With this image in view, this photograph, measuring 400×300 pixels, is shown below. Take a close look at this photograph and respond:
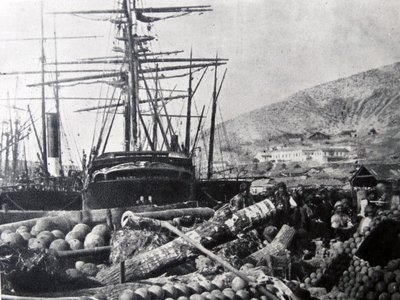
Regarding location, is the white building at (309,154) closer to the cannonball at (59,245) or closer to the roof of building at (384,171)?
the roof of building at (384,171)

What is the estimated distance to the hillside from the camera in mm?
5977

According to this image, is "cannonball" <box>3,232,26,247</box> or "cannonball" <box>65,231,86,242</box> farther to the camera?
"cannonball" <box>65,231,86,242</box>

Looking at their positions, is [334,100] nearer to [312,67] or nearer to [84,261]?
[312,67]

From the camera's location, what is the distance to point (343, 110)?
23.1 feet

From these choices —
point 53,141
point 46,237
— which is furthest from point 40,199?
point 46,237

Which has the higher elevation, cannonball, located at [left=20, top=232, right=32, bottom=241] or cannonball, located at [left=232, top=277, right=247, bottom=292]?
cannonball, located at [left=20, top=232, right=32, bottom=241]

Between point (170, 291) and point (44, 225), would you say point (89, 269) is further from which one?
point (44, 225)

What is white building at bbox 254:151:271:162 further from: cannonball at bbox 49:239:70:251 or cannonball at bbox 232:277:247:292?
cannonball at bbox 232:277:247:292

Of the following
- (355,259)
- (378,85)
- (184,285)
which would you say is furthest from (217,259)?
(378,85)

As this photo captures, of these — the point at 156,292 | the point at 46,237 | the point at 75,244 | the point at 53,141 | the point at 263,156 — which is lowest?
the point at 156,292

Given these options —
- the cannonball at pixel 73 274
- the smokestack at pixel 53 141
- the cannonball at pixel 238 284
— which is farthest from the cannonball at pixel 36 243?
the smokestack at pixel 53 141

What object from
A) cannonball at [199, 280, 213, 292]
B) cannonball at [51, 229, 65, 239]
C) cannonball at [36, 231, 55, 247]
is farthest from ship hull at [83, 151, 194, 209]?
cannonball at [199, 280, 213, 292]

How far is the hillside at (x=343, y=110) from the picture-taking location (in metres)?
5.98

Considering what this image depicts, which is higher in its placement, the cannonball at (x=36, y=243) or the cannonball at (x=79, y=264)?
the cannonball at (x=36, y=243)
